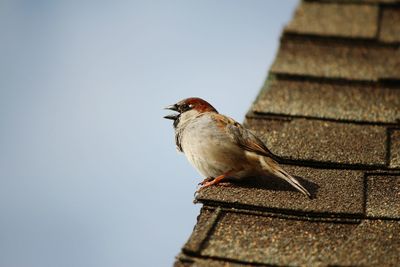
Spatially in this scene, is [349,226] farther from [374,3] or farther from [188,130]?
[374,3]

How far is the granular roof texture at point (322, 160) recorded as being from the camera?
1.94 metres

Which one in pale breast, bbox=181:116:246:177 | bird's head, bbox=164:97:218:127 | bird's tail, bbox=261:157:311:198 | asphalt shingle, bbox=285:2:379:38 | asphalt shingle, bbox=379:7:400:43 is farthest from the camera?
asphalt shingle, bbox=285:2:379:38

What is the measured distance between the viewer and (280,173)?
2.51m

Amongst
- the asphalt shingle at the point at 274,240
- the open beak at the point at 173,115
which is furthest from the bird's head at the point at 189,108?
the asphalt shingle at the point at 274,240

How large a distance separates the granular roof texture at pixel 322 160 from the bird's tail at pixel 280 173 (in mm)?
30

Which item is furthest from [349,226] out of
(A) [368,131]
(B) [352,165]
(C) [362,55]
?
(C) [362,55]

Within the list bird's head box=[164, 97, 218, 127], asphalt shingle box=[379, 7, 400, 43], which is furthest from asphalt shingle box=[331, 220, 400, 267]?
asphalt shingle box=[379, 7, 400, 43]

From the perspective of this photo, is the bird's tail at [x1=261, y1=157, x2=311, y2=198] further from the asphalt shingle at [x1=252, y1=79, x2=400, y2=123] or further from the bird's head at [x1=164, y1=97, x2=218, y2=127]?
the bird's head at [x1=164, y1=97, x2=218, y2=127]

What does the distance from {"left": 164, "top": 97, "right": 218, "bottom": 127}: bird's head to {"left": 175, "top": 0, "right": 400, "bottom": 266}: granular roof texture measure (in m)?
0.22

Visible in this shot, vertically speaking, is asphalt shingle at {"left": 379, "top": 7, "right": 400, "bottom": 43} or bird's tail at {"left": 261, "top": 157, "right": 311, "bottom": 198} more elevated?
asphalt shingle at {"left": 379, "top": 7, "right": 400, "bottom": 43}

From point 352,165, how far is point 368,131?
0.35 meters

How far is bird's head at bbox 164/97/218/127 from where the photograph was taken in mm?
3137

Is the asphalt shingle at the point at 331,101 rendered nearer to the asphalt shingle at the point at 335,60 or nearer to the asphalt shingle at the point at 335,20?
the asphalt shingle at the point at 335,60

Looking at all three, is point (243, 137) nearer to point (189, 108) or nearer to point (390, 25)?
point (189, 108)
